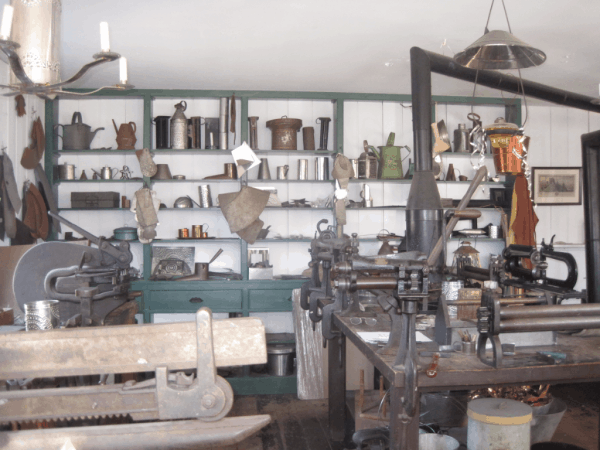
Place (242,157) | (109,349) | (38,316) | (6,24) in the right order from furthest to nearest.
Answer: (242,157) < (38,316) < (6,24) < (109,349)

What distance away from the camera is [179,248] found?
17.3 ft

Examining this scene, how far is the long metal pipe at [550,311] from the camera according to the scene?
200 cm

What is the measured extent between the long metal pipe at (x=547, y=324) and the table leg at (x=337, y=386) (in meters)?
1.37

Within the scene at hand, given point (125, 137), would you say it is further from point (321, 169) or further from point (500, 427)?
point (500, 427)

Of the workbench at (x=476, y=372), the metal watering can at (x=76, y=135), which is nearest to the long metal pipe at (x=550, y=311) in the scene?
the workbench at (x=476, y=372)

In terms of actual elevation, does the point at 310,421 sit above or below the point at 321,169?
below

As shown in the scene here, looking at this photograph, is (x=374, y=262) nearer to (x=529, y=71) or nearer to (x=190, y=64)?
(x=190, y=64)

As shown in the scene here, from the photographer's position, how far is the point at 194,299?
484cm

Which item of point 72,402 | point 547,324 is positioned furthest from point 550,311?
point 72,402

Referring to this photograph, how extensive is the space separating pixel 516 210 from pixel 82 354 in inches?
195

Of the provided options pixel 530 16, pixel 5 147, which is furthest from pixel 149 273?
pixel 530 16

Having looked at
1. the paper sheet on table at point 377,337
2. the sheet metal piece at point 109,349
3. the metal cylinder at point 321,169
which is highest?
the metal cylinder at point 321,169

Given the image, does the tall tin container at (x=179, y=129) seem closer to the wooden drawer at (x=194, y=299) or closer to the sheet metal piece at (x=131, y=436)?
the wooden drawer at (x=194, y=299)

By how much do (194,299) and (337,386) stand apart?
201cm
